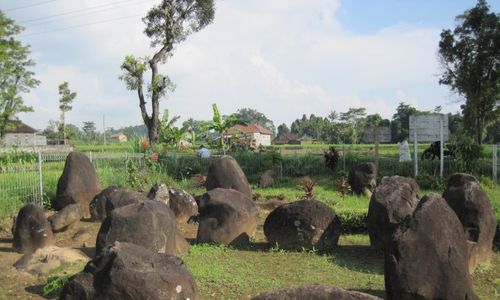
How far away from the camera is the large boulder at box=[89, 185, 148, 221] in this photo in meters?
11.0

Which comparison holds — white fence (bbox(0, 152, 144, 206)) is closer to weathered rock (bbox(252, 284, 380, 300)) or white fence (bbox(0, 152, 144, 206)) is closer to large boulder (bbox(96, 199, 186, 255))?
large boulder (bbox(96, 199, 186, 255))

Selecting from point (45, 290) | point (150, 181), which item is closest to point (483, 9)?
point (150, 181)

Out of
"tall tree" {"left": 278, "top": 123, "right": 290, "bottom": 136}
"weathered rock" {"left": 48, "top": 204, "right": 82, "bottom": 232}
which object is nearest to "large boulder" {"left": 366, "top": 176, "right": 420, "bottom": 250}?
"weathered rock" {"left": 48, "top": 204, "right": 82, "bottom": 232}

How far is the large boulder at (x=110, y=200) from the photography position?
11047mm

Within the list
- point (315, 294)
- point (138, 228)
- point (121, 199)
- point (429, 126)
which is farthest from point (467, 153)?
point (315, 294)

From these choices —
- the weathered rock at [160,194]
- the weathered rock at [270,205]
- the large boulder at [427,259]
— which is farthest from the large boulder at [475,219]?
the weathered rock at [270,205]

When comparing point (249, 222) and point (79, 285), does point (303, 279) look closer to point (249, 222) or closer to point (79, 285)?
point (249, 222)

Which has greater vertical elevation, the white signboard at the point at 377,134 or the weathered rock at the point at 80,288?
the white signboard at the point at 377,134

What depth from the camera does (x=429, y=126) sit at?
63.3 feet

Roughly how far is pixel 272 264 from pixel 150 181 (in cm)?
1076

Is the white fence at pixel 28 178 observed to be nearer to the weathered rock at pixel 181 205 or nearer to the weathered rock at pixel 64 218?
the weathered rock at pixel 64 218

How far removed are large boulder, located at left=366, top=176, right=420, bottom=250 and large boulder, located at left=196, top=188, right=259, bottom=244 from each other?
2.48 metres

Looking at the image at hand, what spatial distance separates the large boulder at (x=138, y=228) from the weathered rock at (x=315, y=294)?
4.11m

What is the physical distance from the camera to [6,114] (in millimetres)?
34562
